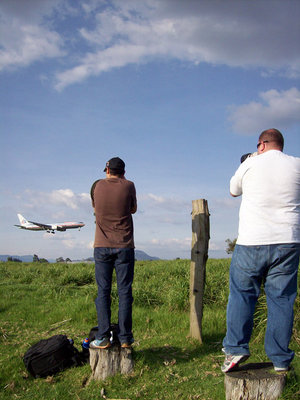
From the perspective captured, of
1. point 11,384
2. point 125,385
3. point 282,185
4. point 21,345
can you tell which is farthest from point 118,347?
point 282,185

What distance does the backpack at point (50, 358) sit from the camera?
5992 millimetres

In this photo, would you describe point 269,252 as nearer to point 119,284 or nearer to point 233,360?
point 233,360

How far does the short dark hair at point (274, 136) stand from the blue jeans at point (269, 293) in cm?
126

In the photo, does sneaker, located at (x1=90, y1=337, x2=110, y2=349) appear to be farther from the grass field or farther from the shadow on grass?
the shadow on grass

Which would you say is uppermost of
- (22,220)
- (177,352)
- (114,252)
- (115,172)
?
(22,220)

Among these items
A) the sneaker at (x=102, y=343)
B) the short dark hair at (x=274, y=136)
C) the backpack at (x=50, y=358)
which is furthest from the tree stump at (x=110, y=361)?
the short dark hair at (x=274, y=136)

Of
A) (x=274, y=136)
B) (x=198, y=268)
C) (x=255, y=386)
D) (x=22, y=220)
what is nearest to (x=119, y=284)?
(x=198, y=268)

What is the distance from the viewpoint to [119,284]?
564cm

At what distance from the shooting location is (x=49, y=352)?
19.8ft

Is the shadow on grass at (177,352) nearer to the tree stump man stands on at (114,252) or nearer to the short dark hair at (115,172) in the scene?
the tree stump man stands on at (114,252)

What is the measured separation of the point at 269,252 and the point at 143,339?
438cm

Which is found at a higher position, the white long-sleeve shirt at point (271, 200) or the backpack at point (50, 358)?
the white long-sleeve shirt at point (271, 200)

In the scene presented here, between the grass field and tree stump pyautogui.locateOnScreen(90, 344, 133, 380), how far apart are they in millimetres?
113

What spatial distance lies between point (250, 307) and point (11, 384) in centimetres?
396
